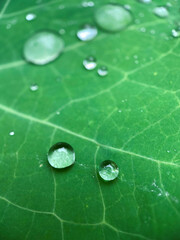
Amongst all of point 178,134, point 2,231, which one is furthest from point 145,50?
point 2,231

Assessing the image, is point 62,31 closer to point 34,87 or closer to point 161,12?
point 34,87

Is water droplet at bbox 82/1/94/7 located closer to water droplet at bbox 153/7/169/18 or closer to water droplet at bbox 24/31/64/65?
water droplet at bbox 24/31/64/65

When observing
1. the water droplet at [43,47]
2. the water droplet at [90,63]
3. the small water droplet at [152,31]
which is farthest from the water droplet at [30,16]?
the small water droplet at [152,31]

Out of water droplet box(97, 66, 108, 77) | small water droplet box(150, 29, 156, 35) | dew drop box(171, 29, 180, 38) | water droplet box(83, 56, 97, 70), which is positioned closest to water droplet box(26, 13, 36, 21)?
water droplet box(83, 56, 97, 70)

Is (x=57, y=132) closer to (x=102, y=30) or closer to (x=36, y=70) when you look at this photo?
(x=36, y=70)

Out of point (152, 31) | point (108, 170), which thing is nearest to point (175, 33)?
point (152, 31)

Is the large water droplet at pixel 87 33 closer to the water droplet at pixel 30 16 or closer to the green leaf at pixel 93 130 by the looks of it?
the green leaf at pixel 93 130
